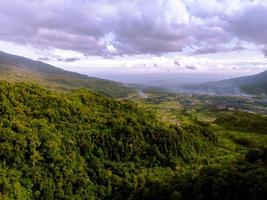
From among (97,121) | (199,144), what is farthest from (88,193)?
(199,144)

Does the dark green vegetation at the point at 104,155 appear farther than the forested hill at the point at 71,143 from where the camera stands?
No

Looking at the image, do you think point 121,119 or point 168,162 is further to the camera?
point 121,119

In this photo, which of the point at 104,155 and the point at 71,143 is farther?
the point at 104,155

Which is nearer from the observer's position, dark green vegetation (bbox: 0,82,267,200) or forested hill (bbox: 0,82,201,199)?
dark green vegetation (bbox: 0,82,267,200)

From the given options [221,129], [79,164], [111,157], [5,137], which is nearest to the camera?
[5,137]

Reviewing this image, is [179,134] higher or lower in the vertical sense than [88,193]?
higher

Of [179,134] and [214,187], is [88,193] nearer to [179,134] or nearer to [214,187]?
Answer: [214,187]

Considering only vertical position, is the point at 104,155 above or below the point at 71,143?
below

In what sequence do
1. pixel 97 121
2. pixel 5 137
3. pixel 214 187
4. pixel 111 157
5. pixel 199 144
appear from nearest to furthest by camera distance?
pixel 214 187 → pixel 5 137 → pixel 111 157 → pixel 97 121 → pixel 199 144
